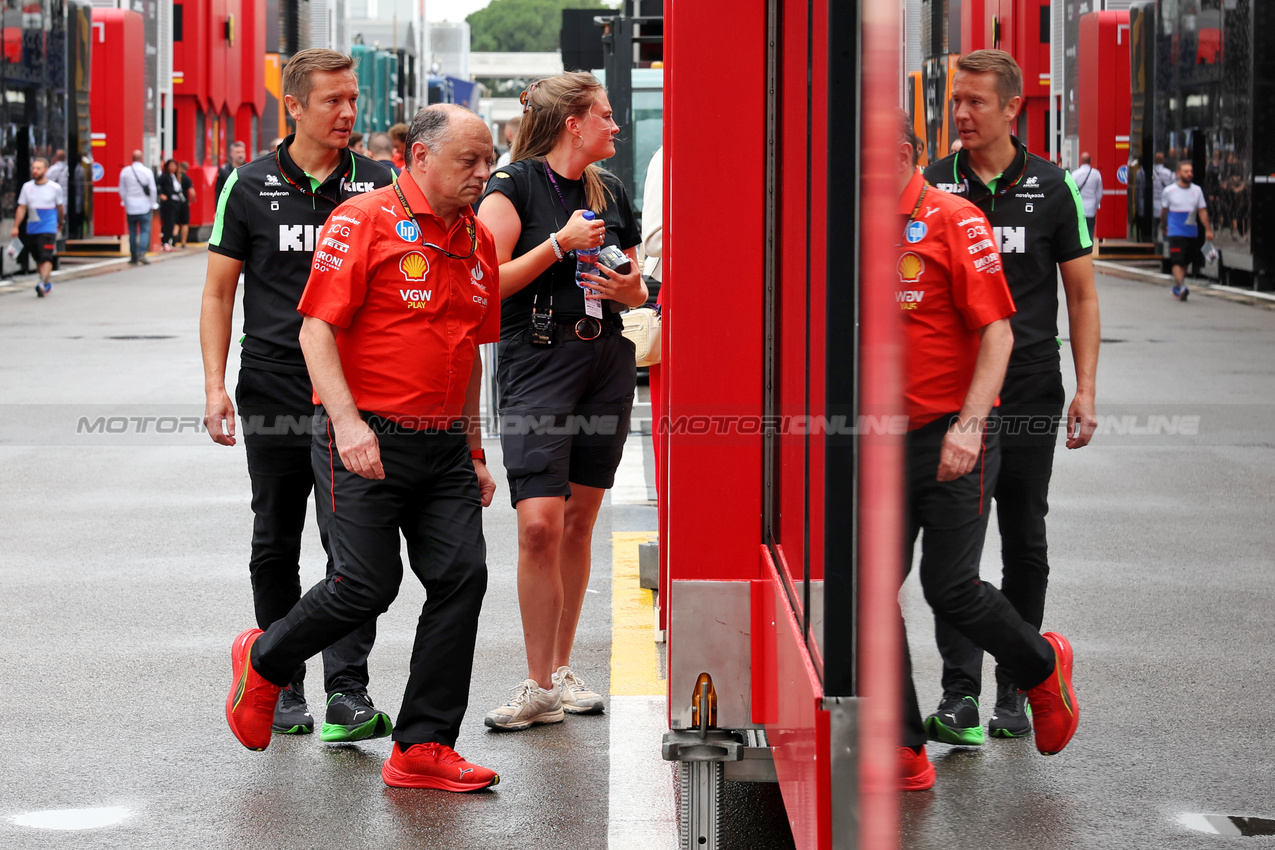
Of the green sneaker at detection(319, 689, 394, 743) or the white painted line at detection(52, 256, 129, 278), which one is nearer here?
the green sneaker at detection(319, 689, 394, 743)

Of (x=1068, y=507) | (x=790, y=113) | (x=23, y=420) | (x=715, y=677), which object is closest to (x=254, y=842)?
(x=715, y=677)

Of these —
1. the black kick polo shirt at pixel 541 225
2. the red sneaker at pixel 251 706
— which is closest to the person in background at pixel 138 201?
the black kick polo shirt at pixel 541 225

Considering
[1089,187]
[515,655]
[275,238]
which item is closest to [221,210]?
[275,238]

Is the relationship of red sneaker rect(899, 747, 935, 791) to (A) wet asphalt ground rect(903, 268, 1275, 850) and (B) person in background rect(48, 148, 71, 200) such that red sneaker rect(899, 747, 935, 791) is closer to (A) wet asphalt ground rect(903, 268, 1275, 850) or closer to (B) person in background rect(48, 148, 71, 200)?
(A) wet asphalt ground rect(903, 268, 1275, 850)

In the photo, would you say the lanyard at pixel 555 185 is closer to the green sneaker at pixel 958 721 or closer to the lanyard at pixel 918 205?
the lanyard at pixel 918 205

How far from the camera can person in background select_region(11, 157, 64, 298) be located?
2178 cm

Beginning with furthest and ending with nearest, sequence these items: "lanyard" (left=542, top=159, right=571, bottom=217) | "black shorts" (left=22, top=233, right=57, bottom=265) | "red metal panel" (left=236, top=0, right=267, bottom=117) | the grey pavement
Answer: "red metal panel" (left=236, top=0, right=267, bottom=117) → "black shorts" (left=22, top=233, right=57, bottom=265) → "lanyard" (left=542, top=159, right=571, bottom=217) → the grey pavement

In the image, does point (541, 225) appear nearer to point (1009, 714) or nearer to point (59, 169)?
point (1009, 714)

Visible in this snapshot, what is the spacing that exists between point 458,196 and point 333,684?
1489mm

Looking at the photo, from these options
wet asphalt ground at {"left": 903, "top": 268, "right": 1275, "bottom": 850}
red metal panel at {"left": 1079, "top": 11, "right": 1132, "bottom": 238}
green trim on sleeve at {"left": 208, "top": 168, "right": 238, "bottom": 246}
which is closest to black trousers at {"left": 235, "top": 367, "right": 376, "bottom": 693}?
green trim on sleeve at {"left": 208, "top": 168, "right": 238, "bottom": 246}

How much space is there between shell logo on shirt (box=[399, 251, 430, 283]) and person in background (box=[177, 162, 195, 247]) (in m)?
31.1

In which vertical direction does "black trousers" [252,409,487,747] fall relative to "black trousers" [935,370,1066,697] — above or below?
below

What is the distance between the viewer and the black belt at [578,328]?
172 inches

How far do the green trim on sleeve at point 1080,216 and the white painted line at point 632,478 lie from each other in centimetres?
602
